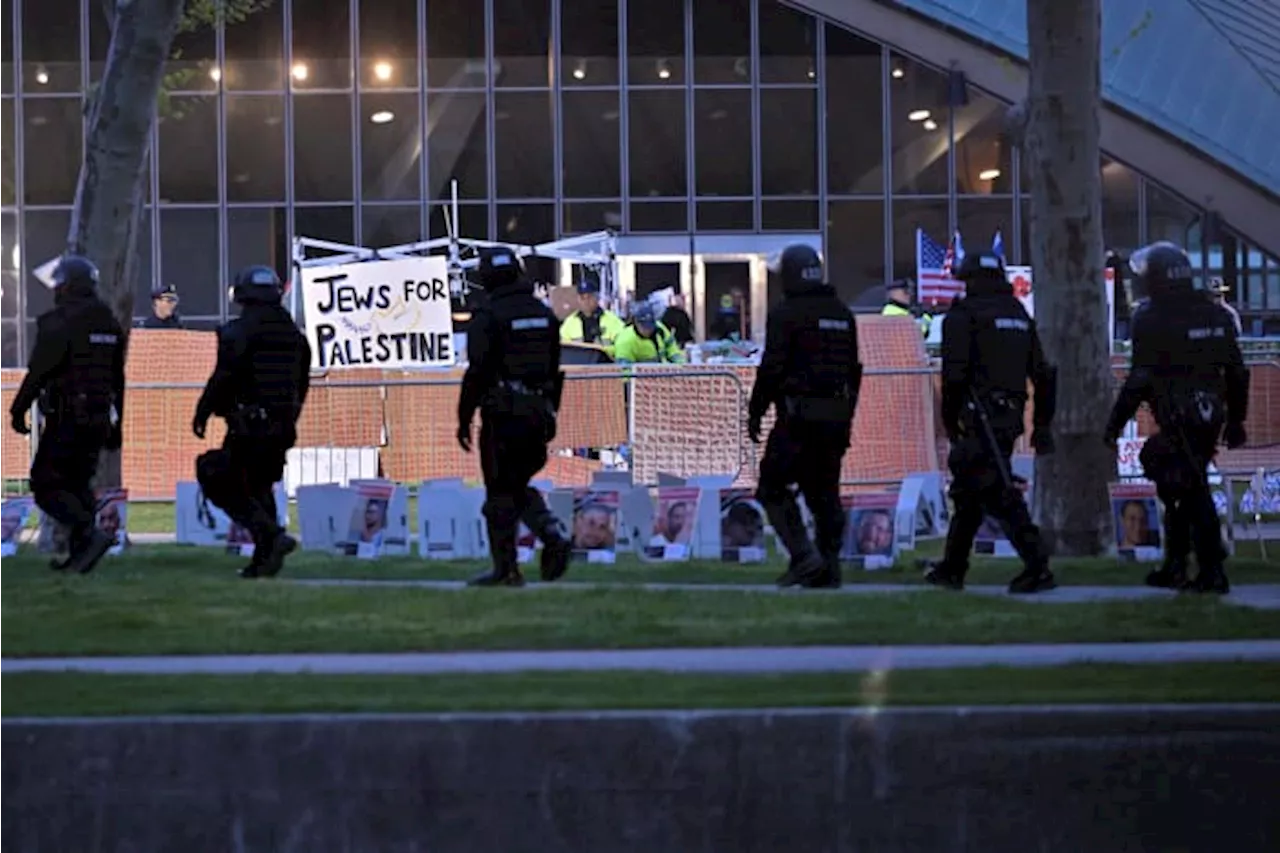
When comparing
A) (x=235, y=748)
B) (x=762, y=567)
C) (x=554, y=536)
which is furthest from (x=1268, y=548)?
(x=235, y=748)

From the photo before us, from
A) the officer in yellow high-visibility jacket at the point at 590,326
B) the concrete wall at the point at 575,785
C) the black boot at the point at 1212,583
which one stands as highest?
the officer in yellow high-visibility jacket at the point at 590,326

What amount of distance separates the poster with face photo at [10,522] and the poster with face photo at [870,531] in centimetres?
531

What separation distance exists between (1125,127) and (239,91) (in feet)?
50.5

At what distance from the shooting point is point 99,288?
15.1 metres

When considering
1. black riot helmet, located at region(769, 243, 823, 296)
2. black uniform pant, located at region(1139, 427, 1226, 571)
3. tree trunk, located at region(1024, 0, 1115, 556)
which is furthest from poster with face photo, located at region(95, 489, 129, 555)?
black uniform pant, located at region(1139, 427, 1226, 571)

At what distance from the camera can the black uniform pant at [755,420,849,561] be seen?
40.5 ft

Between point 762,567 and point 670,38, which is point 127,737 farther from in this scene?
point 670,38

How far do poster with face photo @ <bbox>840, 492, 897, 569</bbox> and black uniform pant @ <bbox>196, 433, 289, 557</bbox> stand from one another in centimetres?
345

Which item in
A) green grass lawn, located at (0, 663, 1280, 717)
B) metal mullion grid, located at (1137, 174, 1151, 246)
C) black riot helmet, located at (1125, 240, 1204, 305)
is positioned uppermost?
metal mullion grid, located at (1137, 174, 1151, 246)

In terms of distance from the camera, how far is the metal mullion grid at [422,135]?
38781 millimetres

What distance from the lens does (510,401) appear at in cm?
1241

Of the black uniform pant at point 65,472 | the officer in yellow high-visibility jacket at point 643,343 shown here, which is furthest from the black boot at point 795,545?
the officer in yellow high-visibility jacket at point 643,343

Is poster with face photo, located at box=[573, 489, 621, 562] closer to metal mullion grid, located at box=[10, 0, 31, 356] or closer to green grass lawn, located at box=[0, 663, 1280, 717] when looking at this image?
green grass lawn, located at box=[0, 663, 1280, 717]

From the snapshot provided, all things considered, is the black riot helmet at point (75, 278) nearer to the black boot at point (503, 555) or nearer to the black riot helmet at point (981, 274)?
the black boot at point (503, 555)
